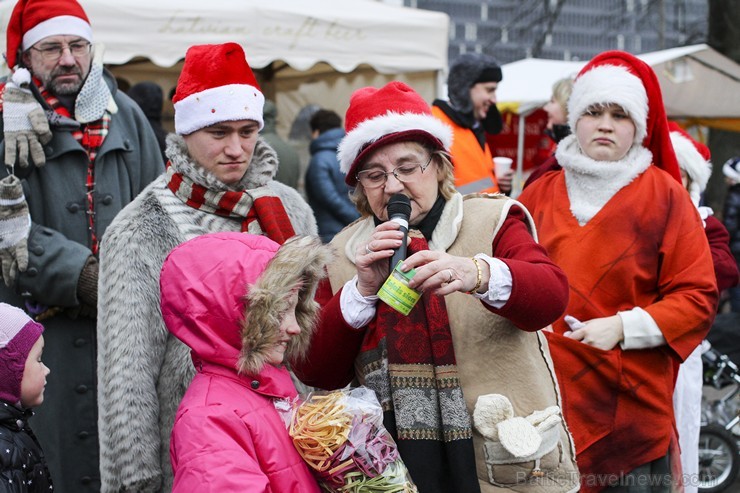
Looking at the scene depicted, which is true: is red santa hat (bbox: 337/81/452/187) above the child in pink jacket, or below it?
above

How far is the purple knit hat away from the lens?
111 inches

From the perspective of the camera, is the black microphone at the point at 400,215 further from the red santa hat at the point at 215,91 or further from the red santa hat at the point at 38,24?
the red santa hat at the point at 38,24

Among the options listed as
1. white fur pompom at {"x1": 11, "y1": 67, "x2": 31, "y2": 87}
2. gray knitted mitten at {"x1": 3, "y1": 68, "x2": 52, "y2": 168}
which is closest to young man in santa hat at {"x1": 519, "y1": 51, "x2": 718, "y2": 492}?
gray knitted mitten at {"x1": 3, "y1": 68, "x2": 52, "y2": 168}

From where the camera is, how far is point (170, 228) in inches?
126

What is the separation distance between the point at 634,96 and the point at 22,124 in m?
2.34

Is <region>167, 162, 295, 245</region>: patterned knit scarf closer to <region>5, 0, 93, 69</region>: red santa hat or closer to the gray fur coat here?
the gray fur coat

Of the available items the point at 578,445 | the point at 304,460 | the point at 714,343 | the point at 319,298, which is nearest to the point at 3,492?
the point at 304,460

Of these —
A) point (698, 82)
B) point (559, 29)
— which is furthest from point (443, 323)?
point (559, 29)

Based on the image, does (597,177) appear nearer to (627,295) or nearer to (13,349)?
(627,295)

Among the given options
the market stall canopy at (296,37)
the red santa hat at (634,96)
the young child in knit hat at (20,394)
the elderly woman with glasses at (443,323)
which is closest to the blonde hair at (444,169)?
the elderly woman with glasses at (443,323)

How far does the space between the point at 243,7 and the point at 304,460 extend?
571 centimetres

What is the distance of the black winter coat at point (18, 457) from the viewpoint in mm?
2629

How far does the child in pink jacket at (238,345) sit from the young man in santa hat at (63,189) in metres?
1.30

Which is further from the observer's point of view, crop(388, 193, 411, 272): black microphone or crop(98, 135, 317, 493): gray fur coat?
crop(98, 135, 317, 493): gray fur coat
